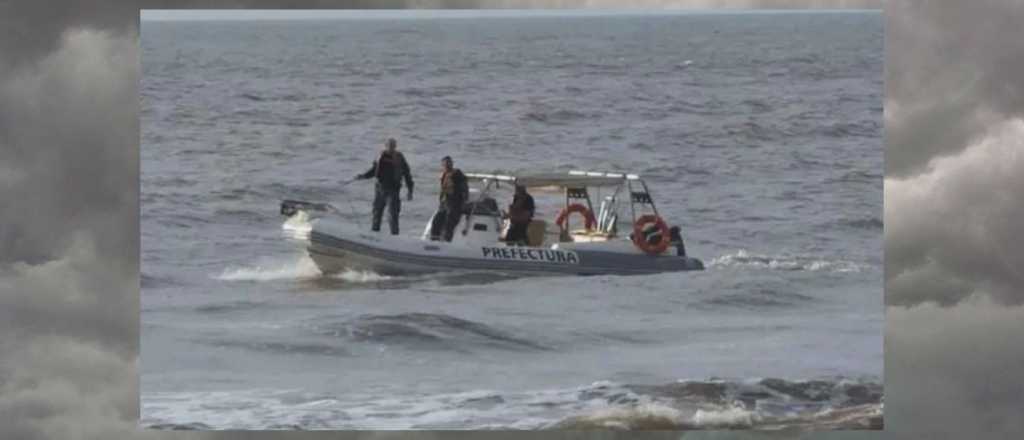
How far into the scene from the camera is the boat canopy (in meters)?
41.6

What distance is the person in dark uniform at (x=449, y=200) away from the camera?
1634 inches

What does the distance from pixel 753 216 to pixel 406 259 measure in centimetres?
455

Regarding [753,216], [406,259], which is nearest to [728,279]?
[753,216]

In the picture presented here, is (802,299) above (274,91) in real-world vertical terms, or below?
below

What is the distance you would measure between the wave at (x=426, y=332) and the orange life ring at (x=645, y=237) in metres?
2.35

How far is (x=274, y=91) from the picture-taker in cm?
4181

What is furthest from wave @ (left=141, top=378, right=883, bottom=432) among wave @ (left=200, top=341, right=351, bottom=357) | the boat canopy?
the boat canopy

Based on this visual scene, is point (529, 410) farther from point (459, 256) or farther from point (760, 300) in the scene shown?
point (760, 300)

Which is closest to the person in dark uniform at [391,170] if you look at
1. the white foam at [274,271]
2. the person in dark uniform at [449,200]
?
the person in dark uniform at [449,200]

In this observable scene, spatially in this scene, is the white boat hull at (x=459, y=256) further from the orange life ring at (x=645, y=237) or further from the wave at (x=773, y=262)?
the wave at (x=773, y=262)

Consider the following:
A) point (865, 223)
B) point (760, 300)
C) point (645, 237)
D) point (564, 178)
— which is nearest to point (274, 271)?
point (564, 178)

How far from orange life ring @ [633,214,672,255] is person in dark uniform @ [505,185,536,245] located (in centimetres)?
139

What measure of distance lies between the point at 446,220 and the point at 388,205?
794 mm

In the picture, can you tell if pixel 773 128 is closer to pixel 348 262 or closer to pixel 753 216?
pixel 753 216
